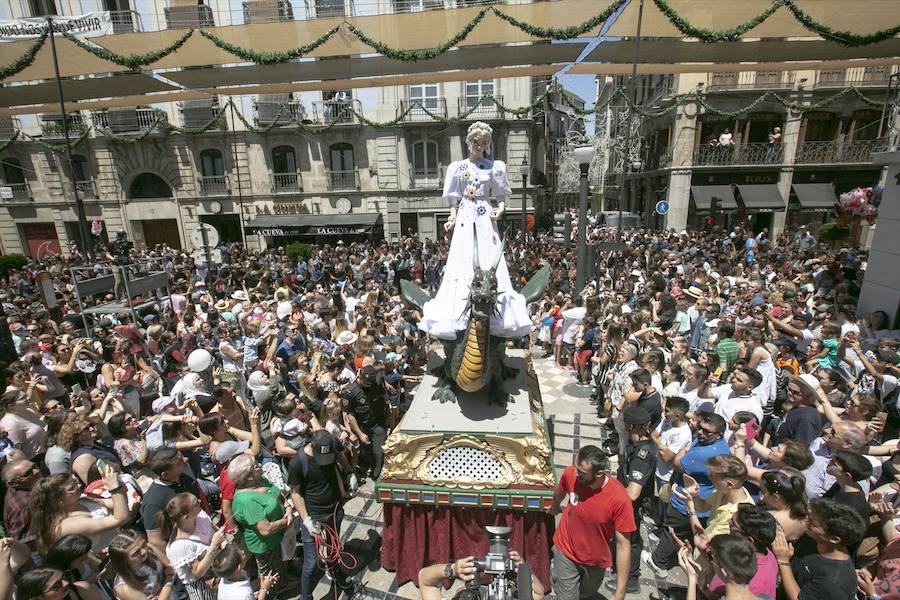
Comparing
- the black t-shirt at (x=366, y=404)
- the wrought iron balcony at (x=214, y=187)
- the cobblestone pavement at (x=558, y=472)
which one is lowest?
the cobblestone pavement at (x=558, y=472)

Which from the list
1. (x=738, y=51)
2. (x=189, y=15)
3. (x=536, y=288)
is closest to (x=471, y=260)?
(x=536, y=288)

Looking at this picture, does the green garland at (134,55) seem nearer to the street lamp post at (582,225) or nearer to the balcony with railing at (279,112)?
the street lamp post at (582,225)

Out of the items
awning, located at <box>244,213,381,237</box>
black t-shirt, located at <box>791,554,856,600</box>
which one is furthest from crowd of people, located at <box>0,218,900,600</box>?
awning, located at <box>244,213,381,237</box>

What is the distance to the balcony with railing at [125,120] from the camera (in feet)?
71.4

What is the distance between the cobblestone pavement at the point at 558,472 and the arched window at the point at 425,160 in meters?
16.5

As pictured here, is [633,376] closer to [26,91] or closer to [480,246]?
[480,246]

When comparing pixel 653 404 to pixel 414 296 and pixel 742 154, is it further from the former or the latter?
pixel 742 154

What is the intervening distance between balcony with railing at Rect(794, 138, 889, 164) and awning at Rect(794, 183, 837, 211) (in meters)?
1.25

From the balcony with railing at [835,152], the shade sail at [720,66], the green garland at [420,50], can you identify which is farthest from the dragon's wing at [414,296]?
A: the balcony with railing at [835,152]

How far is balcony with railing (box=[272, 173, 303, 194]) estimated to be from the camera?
22781 mm

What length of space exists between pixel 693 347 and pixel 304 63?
976cm

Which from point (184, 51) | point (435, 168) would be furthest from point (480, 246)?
point (435, 168)

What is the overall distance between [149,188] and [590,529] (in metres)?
28.0

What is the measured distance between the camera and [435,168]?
883 inches
